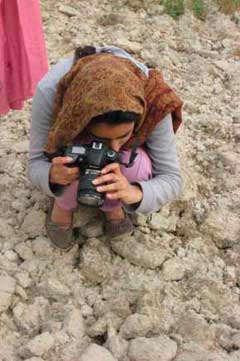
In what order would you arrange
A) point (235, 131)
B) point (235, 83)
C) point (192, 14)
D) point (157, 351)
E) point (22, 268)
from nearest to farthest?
point (157, 351), point (22, 268), point (235, 131), point (235, 83), point (192, 14)

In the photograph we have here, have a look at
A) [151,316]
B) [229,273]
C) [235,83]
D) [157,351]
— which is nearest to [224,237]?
[229,273]

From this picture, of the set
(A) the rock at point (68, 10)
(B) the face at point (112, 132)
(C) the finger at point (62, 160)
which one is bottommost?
(A) the rock at point (68, 10)

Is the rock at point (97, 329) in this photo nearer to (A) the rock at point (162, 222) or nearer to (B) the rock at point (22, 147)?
(A) the rock at point (162, 222)

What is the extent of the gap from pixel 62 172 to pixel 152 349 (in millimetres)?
508

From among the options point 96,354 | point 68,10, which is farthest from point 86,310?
point 68,10

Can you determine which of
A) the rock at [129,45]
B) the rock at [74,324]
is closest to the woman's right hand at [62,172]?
the rock at [74,324]

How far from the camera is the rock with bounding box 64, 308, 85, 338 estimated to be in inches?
70.5

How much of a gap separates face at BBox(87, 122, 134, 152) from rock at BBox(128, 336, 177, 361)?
50cm

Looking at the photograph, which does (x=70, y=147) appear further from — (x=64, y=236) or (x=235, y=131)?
(x=235, y=131)

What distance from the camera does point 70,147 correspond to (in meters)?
1.71

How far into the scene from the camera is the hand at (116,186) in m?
1.68

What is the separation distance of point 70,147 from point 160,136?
11.5 inches

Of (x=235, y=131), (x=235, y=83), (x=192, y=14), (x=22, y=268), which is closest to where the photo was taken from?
(x=22, y=268)

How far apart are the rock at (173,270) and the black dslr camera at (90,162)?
0.41 m
